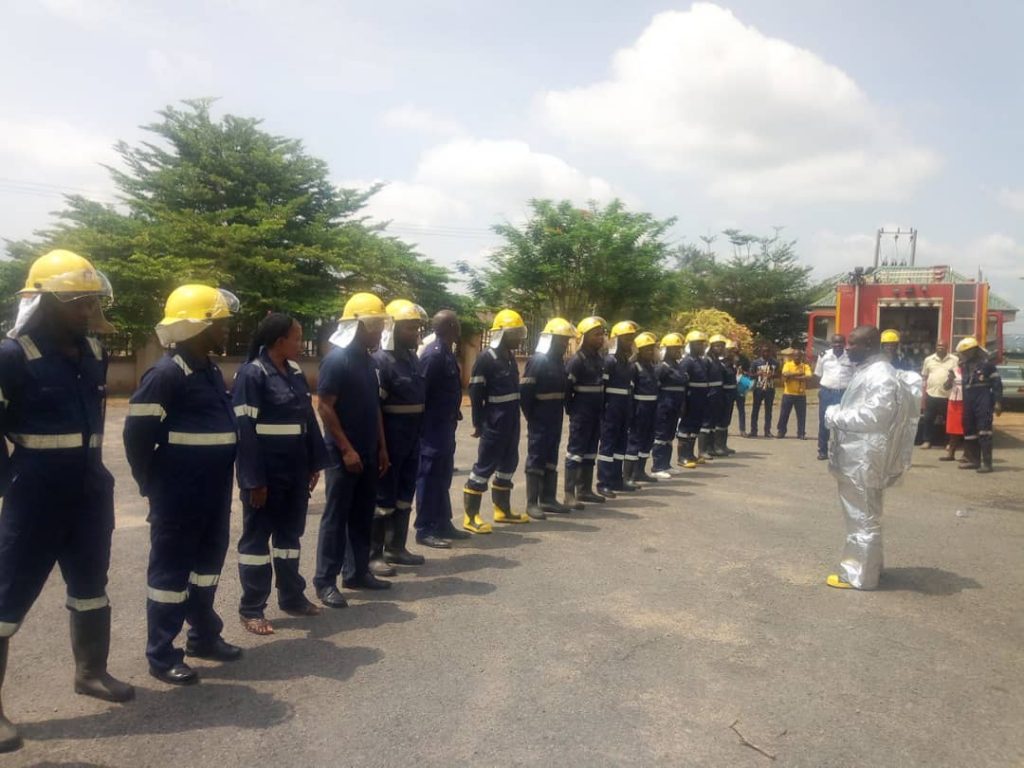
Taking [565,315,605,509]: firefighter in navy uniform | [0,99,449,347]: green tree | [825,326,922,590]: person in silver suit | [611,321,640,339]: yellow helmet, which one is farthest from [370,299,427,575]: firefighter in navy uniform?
[0,99,449,347]: green tree

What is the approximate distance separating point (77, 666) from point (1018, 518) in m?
8.75

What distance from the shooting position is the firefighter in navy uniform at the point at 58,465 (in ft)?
11.6

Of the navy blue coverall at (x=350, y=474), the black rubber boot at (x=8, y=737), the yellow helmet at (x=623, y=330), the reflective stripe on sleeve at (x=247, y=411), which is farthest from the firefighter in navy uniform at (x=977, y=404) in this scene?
the black rubber boot at (x=8, y=737)

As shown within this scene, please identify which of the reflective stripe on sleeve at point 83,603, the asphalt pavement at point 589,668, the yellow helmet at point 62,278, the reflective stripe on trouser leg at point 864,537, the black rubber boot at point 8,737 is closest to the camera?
the black rubber boot at point 8,737

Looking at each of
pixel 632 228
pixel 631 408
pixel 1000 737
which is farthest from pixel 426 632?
pixel 632 228

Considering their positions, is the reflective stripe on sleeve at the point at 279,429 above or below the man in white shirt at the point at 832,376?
below

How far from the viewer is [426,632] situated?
15.9 feet

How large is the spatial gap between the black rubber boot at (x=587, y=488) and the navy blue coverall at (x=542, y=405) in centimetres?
77

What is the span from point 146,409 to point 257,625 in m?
1.55

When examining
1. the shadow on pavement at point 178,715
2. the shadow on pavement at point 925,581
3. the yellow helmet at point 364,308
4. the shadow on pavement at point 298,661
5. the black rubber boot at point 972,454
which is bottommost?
the shadow on pavement at point 178,715

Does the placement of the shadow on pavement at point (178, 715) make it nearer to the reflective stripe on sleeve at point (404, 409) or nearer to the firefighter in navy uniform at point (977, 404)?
the reflective stripe on sleeve at point (404, 409)

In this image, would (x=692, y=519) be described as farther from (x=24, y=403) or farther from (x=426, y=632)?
(x=24, y=403)

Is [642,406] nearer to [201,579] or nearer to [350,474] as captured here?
[350,474]

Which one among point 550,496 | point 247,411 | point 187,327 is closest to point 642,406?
point 550,496
